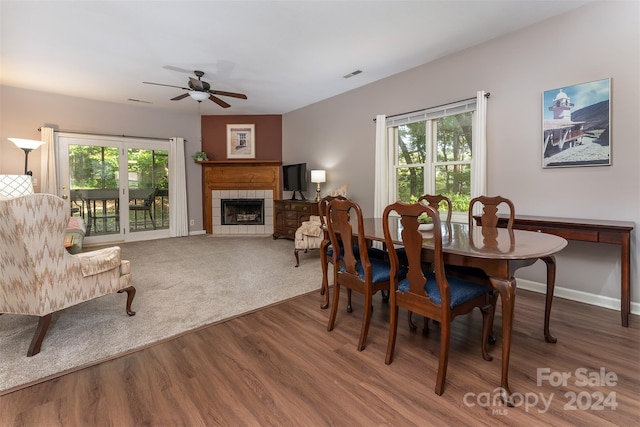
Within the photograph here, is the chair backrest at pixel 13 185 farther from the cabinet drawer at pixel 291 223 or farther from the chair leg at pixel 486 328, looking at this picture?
the chair leg at pixel 486 328

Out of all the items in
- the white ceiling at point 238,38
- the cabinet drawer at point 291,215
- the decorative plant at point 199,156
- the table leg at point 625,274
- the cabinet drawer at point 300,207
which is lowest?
the table leg at point 625,274

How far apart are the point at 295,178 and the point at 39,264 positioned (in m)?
4.56

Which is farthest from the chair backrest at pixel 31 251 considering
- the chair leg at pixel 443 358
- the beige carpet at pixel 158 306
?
the chair leg at pixel 443 358

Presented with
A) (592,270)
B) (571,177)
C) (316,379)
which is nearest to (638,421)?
(316,379)

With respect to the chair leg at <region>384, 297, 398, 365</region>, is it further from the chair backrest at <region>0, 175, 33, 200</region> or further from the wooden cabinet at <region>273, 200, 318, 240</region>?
the chair backrest at <region>0, 175, 33, 200</region>

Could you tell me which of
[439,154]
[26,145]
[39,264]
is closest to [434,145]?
[439,154]

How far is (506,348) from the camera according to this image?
1.54 metres

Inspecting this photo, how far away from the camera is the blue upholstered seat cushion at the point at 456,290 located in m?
1.68

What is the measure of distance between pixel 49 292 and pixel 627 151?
4628 mm

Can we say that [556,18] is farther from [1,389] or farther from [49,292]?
[1,389]

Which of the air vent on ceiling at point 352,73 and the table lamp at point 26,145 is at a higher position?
the air vent on ceiling at point 352,73

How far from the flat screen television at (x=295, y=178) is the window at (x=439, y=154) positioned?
200 cm

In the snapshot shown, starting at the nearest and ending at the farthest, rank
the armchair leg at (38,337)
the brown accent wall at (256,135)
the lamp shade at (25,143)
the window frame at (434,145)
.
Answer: the armchair leg at (38,337)
the window frame at (434,145)
the lamp shade at (25,143)
the brown accent wall at (256,135)

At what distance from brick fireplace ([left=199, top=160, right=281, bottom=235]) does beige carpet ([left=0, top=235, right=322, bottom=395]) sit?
1751 millimetres
